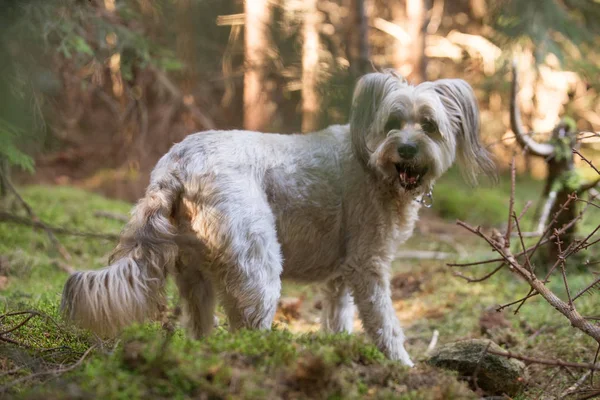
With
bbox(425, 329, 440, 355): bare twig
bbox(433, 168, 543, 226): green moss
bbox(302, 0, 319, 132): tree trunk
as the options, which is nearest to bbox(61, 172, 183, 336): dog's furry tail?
bbox(302, 0, 319, 132): tree trunk

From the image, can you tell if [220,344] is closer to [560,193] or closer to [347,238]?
[347,238]

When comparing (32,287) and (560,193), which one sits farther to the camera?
(560,193)

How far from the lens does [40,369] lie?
132 inches

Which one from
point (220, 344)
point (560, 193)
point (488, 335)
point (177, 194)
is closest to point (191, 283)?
point (177, 194)

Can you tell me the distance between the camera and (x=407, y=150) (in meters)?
4.28

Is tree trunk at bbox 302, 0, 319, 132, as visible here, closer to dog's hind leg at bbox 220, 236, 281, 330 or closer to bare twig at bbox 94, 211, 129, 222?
dog's hind leg at bbox 220, 236, 281, 330

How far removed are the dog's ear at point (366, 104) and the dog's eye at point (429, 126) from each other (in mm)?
347

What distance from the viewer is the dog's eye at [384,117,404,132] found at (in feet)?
14.6

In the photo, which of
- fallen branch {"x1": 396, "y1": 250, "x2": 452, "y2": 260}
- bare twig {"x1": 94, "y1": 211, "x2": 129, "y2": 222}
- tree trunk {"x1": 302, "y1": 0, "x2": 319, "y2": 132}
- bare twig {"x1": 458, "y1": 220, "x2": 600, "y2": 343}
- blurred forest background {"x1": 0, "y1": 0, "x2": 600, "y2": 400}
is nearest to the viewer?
blurred forest background {"x1": 0, "y1": 0, "x2": 600, "y2": 400}

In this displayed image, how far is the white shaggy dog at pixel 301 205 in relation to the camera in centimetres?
382

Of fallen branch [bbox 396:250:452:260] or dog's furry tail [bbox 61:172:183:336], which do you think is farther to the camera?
fallen branch [bbox 396:250:452:260]

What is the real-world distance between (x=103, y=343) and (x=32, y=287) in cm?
231

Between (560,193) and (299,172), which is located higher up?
(299,172)

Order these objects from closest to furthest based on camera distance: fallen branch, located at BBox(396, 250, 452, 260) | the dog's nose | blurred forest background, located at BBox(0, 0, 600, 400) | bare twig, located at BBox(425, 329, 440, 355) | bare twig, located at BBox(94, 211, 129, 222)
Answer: blurred forest background, located at BBox(0, 0, 600, 400) → the dog's nose → bare twig, located at BBox(425, 329, 440, 355) → bare twig, located at BBox(94, 211, 129, 222) → fallen branch, located at BBox(396, 250, 452, 260)
